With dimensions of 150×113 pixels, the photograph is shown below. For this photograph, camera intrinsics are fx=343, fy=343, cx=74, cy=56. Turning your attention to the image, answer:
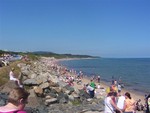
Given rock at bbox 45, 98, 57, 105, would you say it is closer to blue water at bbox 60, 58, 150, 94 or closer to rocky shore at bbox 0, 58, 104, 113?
rocky shore at bbox 0, 58, 104, 113

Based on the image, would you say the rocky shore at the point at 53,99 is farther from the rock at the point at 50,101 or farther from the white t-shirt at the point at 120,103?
the white t-shirt at the point at 120,103

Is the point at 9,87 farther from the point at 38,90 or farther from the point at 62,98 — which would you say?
the point at 62,98

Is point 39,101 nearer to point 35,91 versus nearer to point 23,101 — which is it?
point 35,91

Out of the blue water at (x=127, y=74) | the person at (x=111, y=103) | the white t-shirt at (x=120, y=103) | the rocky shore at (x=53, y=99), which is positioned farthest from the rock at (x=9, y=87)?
the blue water at (x=127, y=74)

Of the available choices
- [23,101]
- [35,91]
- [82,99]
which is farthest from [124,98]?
[82,99]

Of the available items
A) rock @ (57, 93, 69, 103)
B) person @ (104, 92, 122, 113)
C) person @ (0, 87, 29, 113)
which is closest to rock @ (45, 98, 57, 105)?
rock @ (57, 93, 69, 103)

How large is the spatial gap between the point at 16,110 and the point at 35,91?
48.0 feet

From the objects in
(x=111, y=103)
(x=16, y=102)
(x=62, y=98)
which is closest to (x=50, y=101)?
(x=62, y=98)

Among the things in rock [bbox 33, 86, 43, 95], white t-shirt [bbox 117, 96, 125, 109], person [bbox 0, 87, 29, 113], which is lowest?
rock [bbox 33, 86, 43, 95]

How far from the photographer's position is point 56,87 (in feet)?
67.8

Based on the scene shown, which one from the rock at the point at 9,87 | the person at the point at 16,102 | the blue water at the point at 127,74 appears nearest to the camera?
the person at the point at 16,102

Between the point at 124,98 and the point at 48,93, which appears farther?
the point at 48,93

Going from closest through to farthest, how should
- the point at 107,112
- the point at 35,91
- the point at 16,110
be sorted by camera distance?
the point at 16,110, the point at 107,112, the point at 35,91

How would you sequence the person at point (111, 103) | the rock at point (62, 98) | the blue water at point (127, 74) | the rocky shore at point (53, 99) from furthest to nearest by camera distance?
the blue water at point (127, 74)
the rock at point (62, 98)
the rocky shore at point (53, 99)
the person at point (111, 103)
